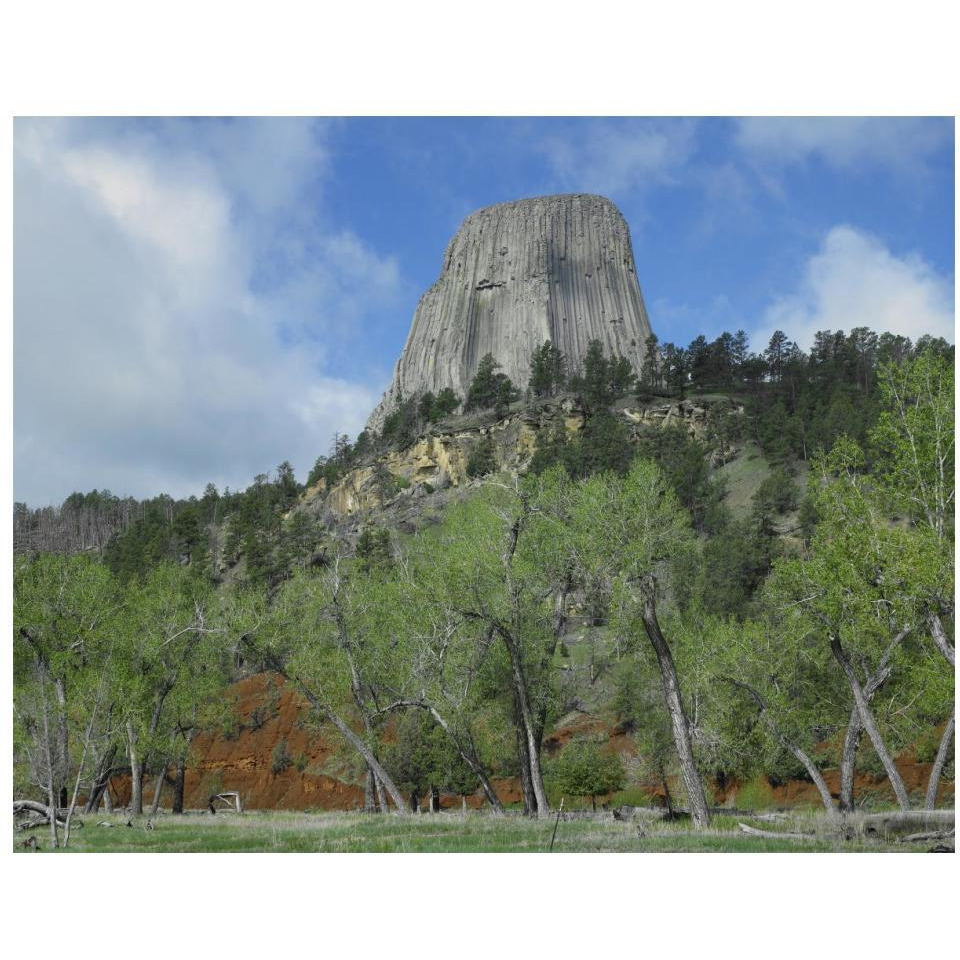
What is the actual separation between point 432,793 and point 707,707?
1305cm

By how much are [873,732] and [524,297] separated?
143 meters

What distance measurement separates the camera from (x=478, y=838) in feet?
52.4

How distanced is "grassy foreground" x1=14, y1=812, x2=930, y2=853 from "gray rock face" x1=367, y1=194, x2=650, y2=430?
132 meters

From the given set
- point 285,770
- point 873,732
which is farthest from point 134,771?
point 285,770

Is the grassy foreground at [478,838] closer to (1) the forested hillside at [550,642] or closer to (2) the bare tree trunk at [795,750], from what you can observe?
(1) the forested hillside at [550,642]

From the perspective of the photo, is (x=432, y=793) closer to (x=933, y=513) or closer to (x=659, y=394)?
(x=933, y=513)

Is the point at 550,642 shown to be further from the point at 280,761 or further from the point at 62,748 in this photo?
the point at 280,761

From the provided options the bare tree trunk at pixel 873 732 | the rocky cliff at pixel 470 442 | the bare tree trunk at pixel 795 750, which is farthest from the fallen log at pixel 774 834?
the rocky cliff at pixel 470 442

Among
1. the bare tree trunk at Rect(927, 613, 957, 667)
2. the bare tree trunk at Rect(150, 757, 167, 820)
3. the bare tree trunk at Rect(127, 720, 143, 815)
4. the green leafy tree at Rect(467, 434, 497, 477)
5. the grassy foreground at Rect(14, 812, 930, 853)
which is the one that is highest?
the green leafy tree at Rect(467, 434, 497, 477)

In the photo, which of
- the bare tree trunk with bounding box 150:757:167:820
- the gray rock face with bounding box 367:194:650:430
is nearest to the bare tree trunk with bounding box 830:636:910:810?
the bare tree trunk with bounding box 150:757:167:820

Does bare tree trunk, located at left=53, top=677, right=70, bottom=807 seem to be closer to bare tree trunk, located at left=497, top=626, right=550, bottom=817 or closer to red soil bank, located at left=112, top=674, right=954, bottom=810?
bare tree trunk, located at left=497, top=626, right=550, bottom=817

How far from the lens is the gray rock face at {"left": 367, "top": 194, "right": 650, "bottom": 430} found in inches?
6083

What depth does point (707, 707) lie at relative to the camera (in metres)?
30.6

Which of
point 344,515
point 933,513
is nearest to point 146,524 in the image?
point 344,515
